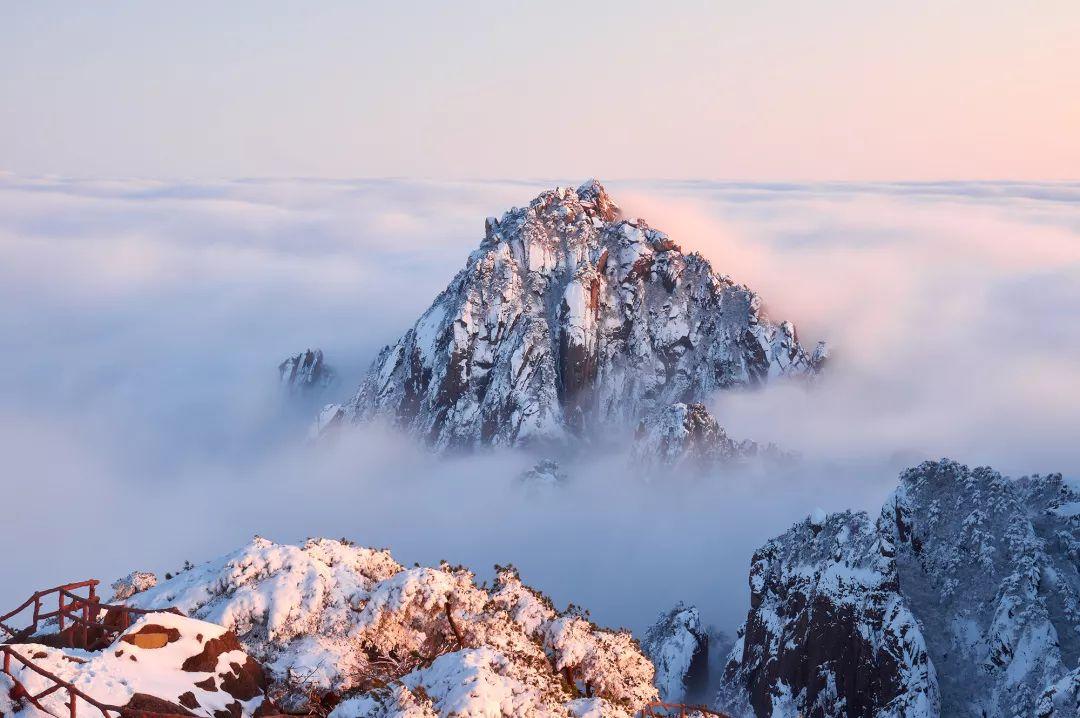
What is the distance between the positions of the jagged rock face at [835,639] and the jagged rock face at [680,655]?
1791 centimetres

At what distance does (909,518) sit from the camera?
9200 cm

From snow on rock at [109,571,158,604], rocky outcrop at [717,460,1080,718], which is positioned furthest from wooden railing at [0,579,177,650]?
rocky outcrop at [717,460,1080,718]

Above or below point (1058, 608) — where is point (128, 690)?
above

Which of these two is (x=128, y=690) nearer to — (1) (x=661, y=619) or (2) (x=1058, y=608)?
(2) (x=1058, y=608)

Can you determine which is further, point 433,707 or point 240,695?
point 240,695

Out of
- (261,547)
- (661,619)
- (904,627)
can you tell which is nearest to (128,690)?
(261,547)

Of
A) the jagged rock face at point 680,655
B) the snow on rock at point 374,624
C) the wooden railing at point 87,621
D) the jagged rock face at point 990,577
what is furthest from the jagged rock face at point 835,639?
the wooden railing at point 87,621

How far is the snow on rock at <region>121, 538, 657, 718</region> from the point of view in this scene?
33.8 m

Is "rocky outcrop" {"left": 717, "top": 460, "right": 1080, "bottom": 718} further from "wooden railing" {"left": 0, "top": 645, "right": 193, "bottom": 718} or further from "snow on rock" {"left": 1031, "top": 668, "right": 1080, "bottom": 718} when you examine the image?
"wooden railing" {"left": 0, "top": 645, "right": 193, "bottom": 718}

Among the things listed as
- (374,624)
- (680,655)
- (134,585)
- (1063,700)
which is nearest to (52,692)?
(374,624)

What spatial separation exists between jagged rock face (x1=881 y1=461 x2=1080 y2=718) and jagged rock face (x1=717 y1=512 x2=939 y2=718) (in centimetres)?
374

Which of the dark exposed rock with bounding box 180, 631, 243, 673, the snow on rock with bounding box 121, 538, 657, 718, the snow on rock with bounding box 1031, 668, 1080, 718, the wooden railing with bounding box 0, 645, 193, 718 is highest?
the wooden railing with bounding box 0, 645, 193, 718

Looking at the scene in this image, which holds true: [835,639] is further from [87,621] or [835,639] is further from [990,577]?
[87,621]

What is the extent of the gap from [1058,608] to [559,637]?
180ft
